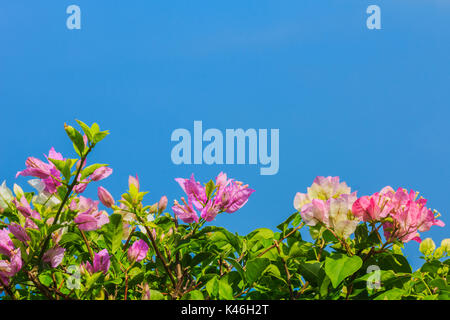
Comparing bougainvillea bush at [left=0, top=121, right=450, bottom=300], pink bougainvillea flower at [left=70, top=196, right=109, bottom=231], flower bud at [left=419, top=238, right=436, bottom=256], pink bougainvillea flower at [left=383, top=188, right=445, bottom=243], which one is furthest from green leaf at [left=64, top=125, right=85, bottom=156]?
flower bud at [left=419, top=238, right=436, bottom=256]

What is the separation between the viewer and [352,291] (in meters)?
1.43

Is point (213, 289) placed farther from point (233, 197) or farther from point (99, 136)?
point (99, 136)

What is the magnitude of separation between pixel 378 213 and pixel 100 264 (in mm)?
875

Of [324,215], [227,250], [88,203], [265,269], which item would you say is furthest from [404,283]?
[88,203]

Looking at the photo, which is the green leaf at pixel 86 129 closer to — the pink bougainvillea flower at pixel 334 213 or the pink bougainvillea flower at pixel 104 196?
the pink bougainvillea flower at pixel 104 196

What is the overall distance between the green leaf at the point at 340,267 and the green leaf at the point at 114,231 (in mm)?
650

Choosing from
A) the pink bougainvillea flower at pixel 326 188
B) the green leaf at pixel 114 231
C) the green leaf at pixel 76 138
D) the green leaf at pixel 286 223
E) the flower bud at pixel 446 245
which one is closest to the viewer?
the green leaf at pixel 76 138

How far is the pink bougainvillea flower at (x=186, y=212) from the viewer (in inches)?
57.1

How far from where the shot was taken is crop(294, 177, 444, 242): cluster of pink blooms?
4.51 feet

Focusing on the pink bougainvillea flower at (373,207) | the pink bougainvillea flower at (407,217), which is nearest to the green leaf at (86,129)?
the pink bougainvillea flower at (373,207)

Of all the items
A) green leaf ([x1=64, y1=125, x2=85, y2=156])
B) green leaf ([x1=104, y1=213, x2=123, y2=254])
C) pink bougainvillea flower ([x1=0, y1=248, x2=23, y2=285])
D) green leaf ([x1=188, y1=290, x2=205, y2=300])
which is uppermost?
green leaf ([x1=64, y1=125, x2=85, y2=156])

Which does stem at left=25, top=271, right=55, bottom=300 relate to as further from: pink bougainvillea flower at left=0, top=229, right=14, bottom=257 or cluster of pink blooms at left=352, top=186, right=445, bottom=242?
cluster of pink blooms at left=352, top=186, right=445, bottom=242

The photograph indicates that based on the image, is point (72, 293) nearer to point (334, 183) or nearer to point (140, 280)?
point (140, 280)

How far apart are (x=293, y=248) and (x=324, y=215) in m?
0.17
